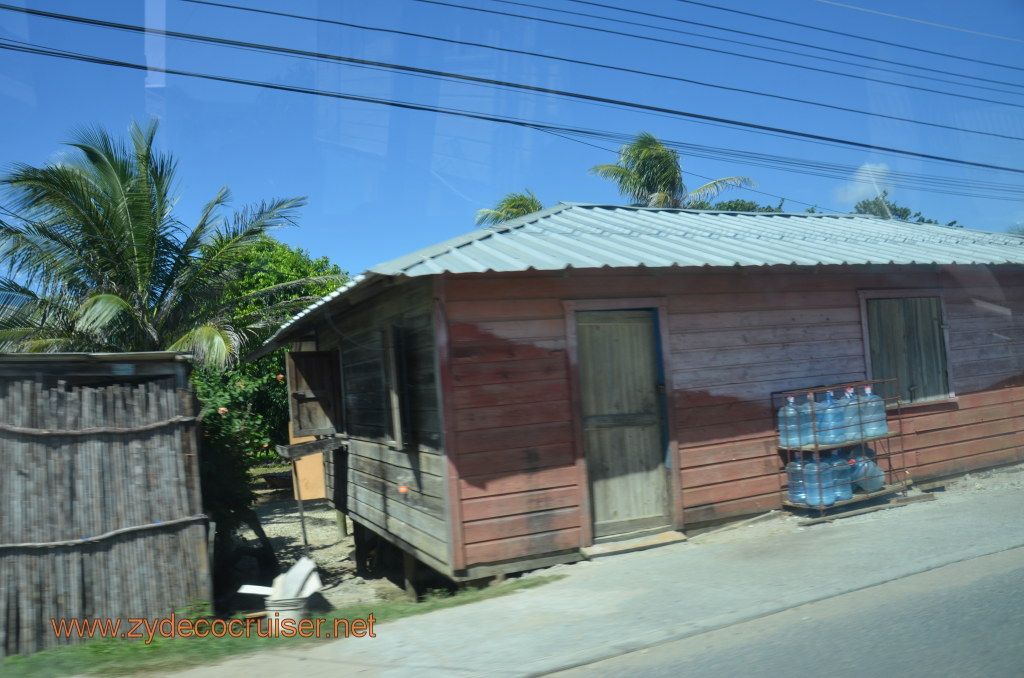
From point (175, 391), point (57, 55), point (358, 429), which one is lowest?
point (358, 429)

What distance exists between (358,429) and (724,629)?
6.40 m

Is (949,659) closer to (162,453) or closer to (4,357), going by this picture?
(162,453)

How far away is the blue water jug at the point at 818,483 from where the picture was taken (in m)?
7.79

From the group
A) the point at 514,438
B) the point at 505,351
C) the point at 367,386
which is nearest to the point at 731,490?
the point at 514,438

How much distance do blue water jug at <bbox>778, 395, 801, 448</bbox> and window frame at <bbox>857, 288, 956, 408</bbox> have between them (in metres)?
1.44

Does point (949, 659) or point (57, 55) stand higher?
point (57, 55)

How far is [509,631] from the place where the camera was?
515cm

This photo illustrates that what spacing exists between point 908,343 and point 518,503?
5701 millimetres

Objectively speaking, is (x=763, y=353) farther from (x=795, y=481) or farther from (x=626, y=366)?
(x=626, y=366)

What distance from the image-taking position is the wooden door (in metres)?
7.32

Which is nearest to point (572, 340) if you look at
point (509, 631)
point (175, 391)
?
point (509, 631)

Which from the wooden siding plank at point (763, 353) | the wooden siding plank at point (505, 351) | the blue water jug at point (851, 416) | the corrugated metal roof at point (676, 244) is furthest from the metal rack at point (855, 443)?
the wooden siding plank at point (505, 351)

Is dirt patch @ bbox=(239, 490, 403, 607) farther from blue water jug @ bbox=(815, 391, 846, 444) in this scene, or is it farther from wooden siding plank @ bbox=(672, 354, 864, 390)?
blue water jug @ bbox=(815, 391, 846, 444)

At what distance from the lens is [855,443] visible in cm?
789
